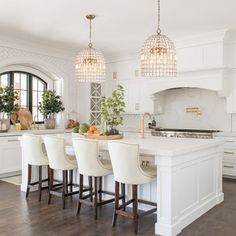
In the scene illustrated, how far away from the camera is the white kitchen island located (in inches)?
124

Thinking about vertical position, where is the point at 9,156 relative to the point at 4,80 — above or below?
below

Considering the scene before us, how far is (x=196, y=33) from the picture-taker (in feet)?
18.7

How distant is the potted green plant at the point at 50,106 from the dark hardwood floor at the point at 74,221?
8.93ft

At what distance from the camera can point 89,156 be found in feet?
11.6

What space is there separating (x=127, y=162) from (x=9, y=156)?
3.47 meters

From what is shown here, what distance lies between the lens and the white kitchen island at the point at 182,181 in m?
3.15

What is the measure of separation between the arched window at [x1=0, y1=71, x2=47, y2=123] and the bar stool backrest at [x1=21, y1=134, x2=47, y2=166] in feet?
8.46

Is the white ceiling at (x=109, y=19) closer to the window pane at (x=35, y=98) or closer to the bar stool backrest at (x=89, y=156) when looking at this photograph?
the window pane at (x=35, y=98)

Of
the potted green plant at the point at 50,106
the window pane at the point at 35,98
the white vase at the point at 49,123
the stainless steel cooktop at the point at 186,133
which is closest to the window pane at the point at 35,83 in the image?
the window pane at the point at 35,98

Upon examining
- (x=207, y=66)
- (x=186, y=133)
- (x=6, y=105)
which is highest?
(x=207, y=66)

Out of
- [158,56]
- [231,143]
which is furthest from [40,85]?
[231,143]

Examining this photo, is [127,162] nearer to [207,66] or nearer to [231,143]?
[231,143]

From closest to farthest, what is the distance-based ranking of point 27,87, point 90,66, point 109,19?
point 90,66
point 109,19
point 27,87

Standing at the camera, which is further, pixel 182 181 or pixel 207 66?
pixel 207 66
